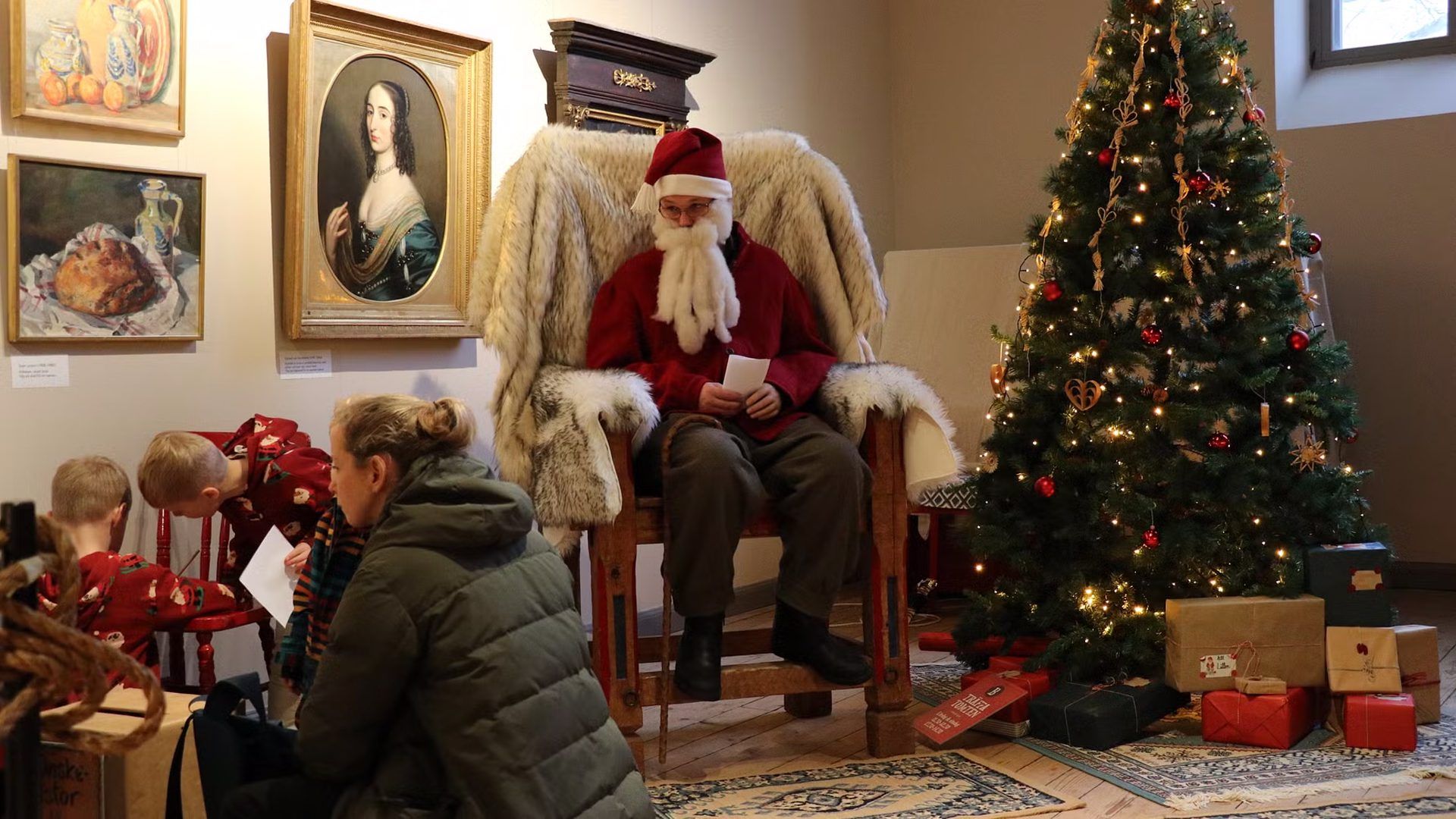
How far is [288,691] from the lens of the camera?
3.16 metres

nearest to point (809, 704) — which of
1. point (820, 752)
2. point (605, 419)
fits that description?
point (820, 752)

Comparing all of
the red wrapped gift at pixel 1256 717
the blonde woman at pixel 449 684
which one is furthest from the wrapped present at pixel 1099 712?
the blonde woman at pixel 449 684

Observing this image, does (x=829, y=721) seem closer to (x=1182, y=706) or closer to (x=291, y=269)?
(x=1182, y=706)

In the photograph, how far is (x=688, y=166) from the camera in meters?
3.51

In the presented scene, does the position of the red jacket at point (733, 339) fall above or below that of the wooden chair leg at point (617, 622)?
above

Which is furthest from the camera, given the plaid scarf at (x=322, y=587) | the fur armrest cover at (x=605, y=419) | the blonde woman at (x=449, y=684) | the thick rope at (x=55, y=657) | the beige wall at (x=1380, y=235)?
the beige wall at (x=1380, y=235)

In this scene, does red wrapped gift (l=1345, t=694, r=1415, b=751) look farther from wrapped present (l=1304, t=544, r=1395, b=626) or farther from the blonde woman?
the blonde woman

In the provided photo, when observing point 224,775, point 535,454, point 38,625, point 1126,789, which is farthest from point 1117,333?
point 38,625

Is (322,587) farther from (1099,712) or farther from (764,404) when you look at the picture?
(1099,712)

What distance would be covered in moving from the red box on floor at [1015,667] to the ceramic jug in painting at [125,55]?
255cm

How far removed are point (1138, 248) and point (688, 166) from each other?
1264 millimetres

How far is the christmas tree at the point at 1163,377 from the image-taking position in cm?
367

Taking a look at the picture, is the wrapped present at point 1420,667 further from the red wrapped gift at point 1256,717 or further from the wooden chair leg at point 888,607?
the wooden chair leg at point 888,607

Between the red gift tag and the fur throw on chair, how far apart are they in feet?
2.37
